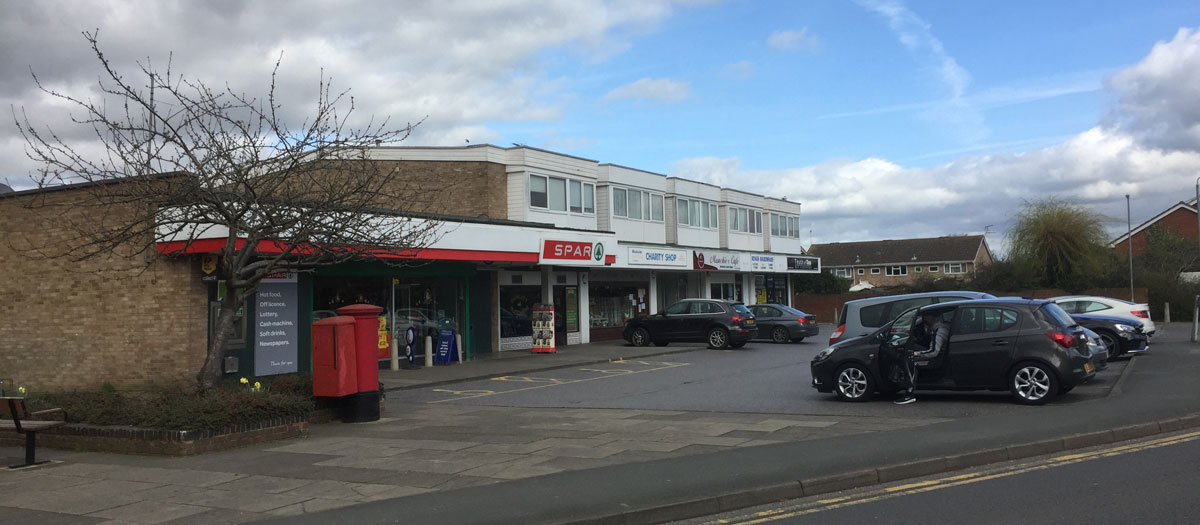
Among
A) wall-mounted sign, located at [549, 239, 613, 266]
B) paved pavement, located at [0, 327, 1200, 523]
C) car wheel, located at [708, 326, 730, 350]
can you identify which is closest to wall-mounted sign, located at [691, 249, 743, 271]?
wall-mounted sign, located at [549, 239, 613, 266]

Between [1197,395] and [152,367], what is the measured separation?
687 inches

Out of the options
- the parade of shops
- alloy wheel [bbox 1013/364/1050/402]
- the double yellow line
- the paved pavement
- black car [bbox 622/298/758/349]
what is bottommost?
the double yellow line

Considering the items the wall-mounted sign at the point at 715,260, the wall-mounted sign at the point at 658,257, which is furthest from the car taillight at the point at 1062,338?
the wall-mounted sign at the point at 715,260

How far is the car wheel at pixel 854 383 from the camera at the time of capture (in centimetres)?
1330

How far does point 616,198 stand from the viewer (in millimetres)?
34438

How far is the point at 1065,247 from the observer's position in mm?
48125

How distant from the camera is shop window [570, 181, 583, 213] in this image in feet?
103

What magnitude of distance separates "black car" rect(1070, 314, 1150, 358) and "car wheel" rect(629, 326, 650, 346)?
1300 centimetres

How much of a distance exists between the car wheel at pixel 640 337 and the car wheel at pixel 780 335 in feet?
14.4

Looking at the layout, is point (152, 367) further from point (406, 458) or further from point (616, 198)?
point (616, 198)

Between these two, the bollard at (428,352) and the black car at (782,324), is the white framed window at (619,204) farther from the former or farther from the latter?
the bollard at (428,352)

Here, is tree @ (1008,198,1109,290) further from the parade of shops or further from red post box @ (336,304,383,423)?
red post box @ (336,304,383,423)

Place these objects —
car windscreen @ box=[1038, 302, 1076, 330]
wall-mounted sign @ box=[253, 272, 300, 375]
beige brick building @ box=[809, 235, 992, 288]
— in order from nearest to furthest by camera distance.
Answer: car windscreen @ box=[1038, 302, 1076, 330], wall-mounted sign @ box=[253, 272, 300, 375], beige brick building @ box=[809, 235, 992, 288]

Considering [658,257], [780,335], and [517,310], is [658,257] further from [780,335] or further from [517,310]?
[517,310]
